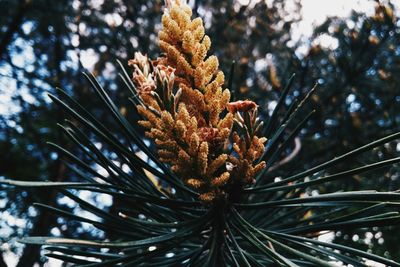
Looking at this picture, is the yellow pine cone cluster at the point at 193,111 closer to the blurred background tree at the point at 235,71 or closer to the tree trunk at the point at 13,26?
the blurred background tree at the point at 235,71

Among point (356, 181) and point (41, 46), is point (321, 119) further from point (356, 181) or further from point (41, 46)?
point (41, 46)

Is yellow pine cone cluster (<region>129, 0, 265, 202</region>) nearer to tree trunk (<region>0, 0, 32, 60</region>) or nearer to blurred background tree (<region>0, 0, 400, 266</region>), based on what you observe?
blurred background tree (<region>0, 0, 400, 266</region>)

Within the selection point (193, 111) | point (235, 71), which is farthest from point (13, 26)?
point (193, 111)

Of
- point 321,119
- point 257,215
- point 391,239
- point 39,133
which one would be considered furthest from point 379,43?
point 39,133

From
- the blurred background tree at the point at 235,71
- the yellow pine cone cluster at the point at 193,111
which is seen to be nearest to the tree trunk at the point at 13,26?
the blurred background tree at the point at 235,71

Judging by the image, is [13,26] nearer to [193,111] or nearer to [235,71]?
[235,71]
